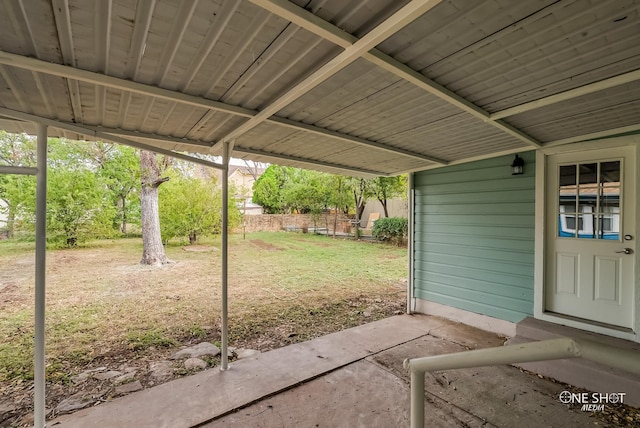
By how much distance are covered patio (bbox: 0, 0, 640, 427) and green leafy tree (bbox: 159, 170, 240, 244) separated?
7.92 meters

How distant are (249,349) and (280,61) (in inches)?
127

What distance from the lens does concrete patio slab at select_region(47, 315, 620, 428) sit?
2.29 m

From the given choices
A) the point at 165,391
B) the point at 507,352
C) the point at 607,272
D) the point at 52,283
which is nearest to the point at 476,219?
the point at 607,272

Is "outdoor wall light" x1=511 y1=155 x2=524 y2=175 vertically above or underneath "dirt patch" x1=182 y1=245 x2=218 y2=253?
above

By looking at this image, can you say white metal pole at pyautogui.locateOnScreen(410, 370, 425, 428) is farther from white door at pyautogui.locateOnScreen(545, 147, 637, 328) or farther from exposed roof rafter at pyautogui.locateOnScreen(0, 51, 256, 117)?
white door at pyautogui.locateOnScreen(545, 147, 637, 328)

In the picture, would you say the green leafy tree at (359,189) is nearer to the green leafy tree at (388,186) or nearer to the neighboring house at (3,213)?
the green leafy tree at (388,186)

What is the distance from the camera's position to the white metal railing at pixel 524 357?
2.09 feet

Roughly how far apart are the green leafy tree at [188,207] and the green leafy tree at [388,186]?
6.49 m

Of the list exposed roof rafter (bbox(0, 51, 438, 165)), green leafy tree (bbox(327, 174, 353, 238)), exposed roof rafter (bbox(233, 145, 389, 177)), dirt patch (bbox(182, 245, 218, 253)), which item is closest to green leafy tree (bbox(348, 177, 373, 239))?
green leafy tree (bbox(327, 174, 353, 238))

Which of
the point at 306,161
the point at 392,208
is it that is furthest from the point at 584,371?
the point at 392,208

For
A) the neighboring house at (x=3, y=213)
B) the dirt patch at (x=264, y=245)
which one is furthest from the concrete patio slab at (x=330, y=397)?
the neighboring house at (x=3, y=213)

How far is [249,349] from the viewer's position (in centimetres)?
362

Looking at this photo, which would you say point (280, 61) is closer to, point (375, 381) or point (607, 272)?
point (375, 381)

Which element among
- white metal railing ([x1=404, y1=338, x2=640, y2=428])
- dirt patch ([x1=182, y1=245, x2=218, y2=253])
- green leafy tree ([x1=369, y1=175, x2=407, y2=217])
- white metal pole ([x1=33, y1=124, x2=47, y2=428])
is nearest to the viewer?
white metal railing ([x1=404, y1=338, x2=640, y2=428])
